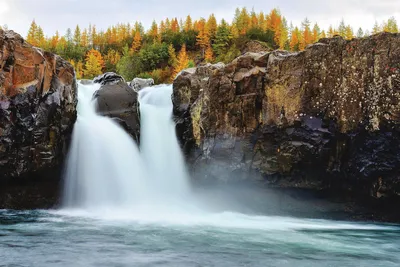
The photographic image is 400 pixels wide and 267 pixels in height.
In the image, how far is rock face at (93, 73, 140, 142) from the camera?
20.4m

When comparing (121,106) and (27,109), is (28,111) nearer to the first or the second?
(27,109)

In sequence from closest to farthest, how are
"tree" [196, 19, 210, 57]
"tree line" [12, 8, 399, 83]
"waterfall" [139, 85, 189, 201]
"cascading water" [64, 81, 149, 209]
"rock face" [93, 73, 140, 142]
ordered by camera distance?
"cascading water" [64, 81, 149, 209], "waterfall" [139, 85, 189, 201], "rock face" [93, 73, 140, 142], "tree line" [12, 8, 399, 83], "tree" [196, 19, 210, 57]

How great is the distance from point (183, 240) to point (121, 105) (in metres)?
11.1

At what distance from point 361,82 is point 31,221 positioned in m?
13.6

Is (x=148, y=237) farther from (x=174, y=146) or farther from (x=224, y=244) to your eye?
(x=174, y=146)

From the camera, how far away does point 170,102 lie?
78.9 ft

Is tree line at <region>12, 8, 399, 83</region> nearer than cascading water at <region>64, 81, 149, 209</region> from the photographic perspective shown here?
No

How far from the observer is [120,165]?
62.7 ft

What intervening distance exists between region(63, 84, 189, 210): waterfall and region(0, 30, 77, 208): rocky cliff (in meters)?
1.20

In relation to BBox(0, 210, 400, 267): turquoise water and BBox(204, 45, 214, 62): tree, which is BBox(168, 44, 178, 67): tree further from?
BBox(0, 210, 400, 267): turquoise water

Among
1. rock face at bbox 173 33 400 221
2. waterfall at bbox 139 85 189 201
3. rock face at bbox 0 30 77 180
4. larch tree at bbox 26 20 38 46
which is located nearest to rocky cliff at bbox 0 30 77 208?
rock face at bbox 0 30 77 180

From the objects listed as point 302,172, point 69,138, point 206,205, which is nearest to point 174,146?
point 206,205

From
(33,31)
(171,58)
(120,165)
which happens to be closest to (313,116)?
(120,165)

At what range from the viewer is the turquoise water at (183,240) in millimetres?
8945
